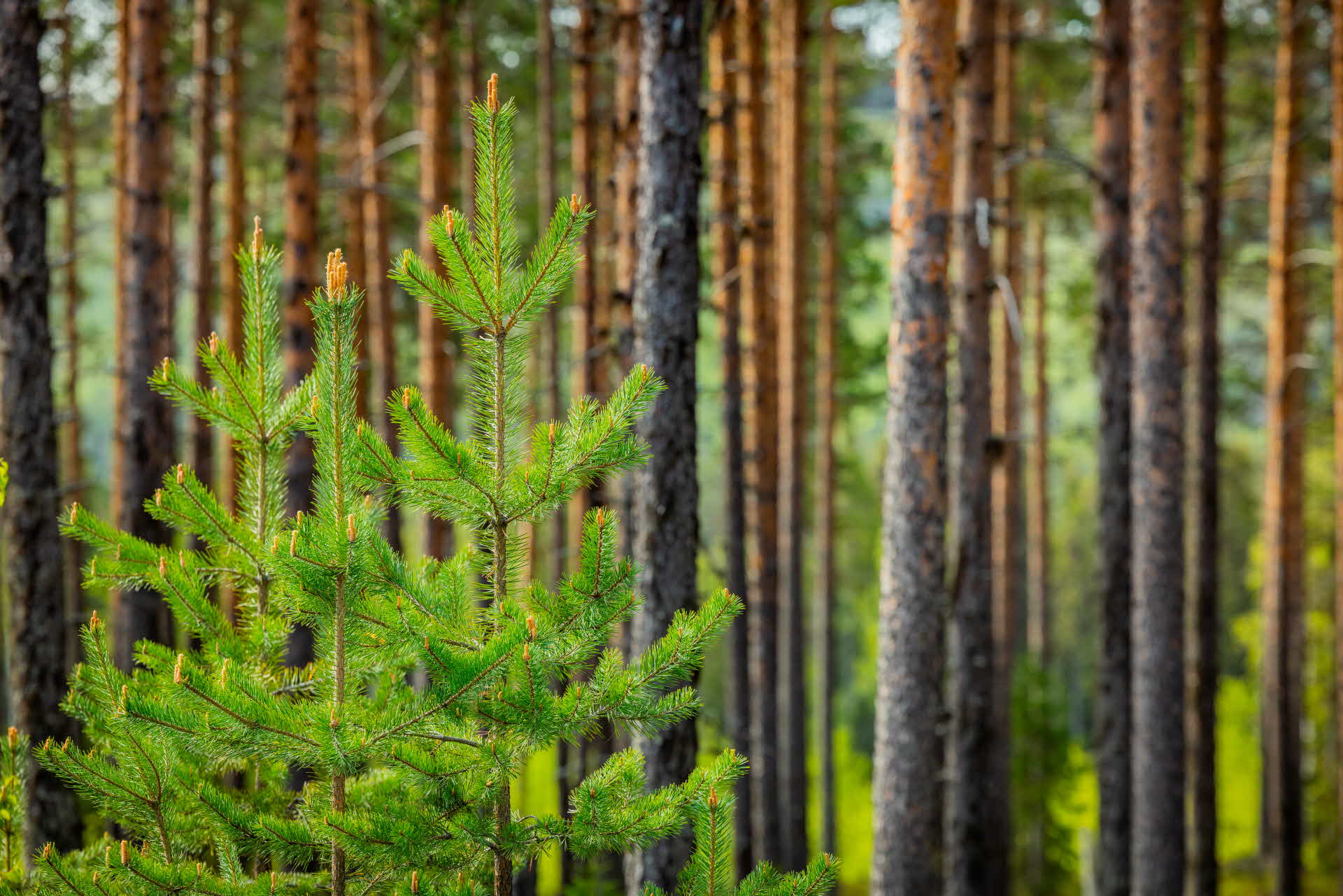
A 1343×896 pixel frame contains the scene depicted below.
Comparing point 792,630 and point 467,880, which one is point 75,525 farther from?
point 792,630

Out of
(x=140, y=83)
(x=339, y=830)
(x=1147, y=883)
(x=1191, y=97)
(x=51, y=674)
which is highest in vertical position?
(x=1191, y=97)

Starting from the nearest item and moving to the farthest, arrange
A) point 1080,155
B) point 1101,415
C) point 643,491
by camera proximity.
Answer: point 643,491 < point 1101,415 < point 1080,155

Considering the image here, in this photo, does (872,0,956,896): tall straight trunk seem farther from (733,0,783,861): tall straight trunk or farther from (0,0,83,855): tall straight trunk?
(0,0,83,855): tall straight trunk

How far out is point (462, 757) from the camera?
334 centimetres

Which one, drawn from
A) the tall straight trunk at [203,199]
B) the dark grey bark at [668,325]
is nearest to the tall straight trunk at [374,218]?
the tall straight trunk at [203,199]

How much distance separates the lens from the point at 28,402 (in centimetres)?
626

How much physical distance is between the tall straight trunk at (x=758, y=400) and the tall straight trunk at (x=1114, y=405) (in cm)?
323

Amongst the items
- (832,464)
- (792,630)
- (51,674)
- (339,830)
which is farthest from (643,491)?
(832,464)

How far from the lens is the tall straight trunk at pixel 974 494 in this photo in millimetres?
9906

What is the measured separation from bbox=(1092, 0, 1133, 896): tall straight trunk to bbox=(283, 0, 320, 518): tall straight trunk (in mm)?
7209

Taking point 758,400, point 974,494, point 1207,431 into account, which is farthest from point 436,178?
point 1207,431

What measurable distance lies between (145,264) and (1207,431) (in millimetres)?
10894

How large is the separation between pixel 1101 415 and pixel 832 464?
702 centimetres

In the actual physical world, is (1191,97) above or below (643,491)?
above
